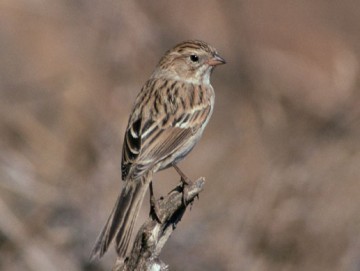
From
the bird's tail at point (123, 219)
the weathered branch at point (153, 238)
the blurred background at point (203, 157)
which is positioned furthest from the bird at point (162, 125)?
the blurred background at point (203, 157)

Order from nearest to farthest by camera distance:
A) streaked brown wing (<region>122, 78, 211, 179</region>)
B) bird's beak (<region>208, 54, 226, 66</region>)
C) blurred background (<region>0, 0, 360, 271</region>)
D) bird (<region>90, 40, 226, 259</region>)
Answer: bird (<region>90, 40, 226, 259</region>), streaked brown wing (<region>122, 78, 211, 179</region>), bird's beak (<region>208, 54, 226, 66</region>), blurred background (<region>0, 0, 360, 271</region>)

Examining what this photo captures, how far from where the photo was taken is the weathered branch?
24.4 feet

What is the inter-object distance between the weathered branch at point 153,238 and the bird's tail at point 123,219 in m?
0.25

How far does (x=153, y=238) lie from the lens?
24.7 ft

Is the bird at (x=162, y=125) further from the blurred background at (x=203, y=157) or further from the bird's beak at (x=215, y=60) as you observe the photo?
the blurred background at (x=203, y=157)

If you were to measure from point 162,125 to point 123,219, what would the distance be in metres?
1.21

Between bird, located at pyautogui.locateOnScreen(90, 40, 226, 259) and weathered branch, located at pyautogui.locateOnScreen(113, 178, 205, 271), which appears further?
bird, located at pyautogui.locateOnScreen(90, 40, 226, 259)

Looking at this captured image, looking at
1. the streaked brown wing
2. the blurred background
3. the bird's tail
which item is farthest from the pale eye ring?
the bird's tail

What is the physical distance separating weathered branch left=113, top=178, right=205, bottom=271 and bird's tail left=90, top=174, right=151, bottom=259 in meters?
0.25

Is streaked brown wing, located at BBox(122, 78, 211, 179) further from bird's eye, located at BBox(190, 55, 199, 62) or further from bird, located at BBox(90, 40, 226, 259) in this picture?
bird's eye, located at BBox(190, 55, 199, 62)

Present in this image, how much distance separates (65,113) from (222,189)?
91.4 inches

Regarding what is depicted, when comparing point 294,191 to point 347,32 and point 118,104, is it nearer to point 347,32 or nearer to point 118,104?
point 118,104

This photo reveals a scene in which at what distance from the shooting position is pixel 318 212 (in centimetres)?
1041

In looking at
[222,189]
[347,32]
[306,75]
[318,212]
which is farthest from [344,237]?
[347,32]
